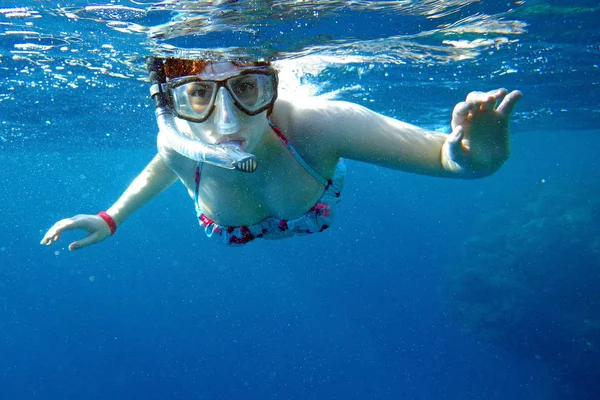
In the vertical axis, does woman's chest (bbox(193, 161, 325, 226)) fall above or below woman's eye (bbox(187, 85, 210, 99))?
below

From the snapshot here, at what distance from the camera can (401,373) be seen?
45750 mm

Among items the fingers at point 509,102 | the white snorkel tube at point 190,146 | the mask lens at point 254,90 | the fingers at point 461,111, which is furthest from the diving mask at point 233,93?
the fingers at point 509,102

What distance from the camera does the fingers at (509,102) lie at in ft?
8.05

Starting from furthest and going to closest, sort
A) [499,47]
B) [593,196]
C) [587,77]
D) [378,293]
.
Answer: [378,293]
[593,196]
[587,77]
[499,47]

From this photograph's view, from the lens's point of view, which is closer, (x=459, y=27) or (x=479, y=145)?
(x=479, y=145)

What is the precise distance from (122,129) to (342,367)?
32171 millimetres

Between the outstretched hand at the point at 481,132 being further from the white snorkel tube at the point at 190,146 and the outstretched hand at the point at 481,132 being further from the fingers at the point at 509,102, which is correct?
the white snorkel tube at the point at 190,146

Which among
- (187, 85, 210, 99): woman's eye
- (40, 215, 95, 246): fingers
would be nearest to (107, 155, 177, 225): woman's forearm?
(40, 215, 95, 246): fingers

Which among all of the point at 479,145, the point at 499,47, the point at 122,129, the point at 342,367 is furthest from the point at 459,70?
the point at 342,367

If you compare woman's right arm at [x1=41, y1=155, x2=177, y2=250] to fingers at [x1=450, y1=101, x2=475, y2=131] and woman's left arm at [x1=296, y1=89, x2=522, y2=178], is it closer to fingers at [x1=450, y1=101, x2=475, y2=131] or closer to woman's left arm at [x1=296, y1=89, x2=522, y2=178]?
woman's left arm at [x1=296, y1=89, x2=522, y2=178]

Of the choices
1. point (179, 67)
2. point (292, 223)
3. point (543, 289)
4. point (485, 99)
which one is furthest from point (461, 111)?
point (543, 289)

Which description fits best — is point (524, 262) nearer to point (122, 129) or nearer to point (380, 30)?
point (380, 30)

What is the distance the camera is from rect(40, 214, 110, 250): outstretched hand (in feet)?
13.9

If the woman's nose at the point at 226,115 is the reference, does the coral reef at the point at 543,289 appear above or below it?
below
